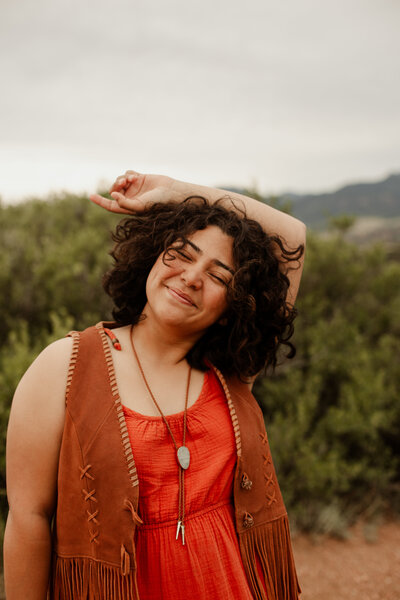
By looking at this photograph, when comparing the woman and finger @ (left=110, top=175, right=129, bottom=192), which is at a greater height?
finger @ (left=110, top=175, right=129, bottom=192)

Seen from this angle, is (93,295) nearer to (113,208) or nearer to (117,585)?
(113,208)

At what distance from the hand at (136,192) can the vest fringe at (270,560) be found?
1.27 meters

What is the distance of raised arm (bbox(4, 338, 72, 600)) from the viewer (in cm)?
145

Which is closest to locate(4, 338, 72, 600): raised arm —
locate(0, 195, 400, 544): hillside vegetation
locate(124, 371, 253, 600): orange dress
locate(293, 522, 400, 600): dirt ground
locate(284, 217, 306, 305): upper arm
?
locate(124, 371, 253, 600): orange dress

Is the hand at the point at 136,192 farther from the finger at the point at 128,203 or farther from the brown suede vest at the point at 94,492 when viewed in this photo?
the brown suede vest at the point at 94,492

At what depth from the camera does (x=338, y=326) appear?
17.1ft

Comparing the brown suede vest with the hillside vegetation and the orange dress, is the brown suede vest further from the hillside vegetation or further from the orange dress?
the hillside vegetation

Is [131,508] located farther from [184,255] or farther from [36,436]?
[184,255]

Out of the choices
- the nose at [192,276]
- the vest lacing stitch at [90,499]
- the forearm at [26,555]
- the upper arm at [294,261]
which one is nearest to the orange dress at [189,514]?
the vest lacing stitch at [90,499]

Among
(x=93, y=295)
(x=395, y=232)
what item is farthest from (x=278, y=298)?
(x=395, y=232)

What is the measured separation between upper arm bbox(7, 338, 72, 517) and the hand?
0.71 m

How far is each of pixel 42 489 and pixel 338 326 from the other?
13.8 feet

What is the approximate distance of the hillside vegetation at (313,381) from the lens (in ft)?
14.1

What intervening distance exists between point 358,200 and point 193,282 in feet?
75.5
